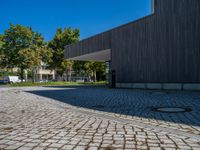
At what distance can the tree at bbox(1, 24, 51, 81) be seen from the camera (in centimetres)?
4647

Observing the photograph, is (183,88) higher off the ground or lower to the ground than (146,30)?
lower

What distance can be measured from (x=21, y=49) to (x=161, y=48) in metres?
36.0

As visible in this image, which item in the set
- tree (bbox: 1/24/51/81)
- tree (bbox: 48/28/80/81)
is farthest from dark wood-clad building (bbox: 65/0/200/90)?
tree (bbox: 48/28/80/81)

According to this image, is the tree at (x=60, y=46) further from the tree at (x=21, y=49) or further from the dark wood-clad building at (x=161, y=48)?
the dark wood-clad building at (x=161, y=48)

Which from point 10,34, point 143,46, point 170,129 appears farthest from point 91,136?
point 10,34

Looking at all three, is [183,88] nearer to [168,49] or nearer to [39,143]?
[168,49]

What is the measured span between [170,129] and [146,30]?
17329 millimetres

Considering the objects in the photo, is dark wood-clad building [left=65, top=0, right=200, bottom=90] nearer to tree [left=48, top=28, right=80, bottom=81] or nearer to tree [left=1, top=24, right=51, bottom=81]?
tree [left=1, top=24, right=51, bottom=81]

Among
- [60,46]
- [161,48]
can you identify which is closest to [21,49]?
[60,46]

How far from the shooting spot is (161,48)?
20.1 m

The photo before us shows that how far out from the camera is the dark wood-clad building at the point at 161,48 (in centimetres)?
1792

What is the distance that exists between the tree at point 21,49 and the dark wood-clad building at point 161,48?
25.5 metres

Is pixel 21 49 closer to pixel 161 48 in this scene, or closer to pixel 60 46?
pixel 60 46

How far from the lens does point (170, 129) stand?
533 centimetres
